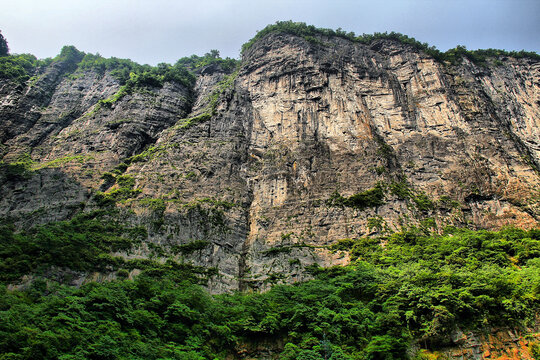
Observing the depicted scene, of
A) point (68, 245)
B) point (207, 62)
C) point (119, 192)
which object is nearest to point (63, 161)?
point (119, 192)

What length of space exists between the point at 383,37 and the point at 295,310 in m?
45.2

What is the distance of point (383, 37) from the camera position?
5419 centimetres

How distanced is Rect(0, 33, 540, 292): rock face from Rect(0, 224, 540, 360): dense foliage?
256 inches

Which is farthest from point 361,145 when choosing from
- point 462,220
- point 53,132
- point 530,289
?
point 53,132

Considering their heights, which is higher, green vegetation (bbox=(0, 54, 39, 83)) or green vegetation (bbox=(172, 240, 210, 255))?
green vegetation (bbox=(0, 54, 39, 83))

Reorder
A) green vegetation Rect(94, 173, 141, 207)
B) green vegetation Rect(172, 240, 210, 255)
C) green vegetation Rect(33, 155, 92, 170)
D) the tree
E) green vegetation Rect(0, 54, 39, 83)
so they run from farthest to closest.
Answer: the tree → green vegetation Rect(0, 54, 39, 83) → green vegetation Rect(33, 155, 92, 170) → green vegetation Rect(94, 173, 141, 207) → green vegetation Rect(172, 240, 210, 255)

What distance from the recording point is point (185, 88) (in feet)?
170

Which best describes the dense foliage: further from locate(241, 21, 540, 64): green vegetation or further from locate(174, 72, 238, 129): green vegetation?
locate(241, 21, 540, 64): green vegetation

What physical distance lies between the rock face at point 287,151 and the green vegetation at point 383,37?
1.17 metres

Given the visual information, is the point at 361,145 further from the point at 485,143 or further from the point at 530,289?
the point at 530,289

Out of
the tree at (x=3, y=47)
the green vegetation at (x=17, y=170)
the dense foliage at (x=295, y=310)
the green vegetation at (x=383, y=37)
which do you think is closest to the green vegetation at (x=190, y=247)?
the dense foliage at (x=295, y=310)

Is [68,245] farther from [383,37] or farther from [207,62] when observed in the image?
[383,37]

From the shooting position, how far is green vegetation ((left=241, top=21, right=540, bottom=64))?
50.9m

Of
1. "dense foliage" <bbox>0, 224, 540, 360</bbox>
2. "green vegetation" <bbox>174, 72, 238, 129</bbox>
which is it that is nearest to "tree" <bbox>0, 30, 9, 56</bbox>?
"green vegetation" <bbox>174, 72, 238, 129</bbox>
